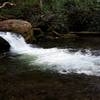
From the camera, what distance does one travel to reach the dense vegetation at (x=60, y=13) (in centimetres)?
2086

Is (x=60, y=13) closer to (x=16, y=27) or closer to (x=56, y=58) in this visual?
(x=16, y=27)

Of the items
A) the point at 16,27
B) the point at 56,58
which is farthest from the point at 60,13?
the point at 56,58

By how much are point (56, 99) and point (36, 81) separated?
168cm

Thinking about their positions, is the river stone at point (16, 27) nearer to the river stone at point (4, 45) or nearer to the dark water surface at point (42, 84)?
the river stone at point (4, 45)

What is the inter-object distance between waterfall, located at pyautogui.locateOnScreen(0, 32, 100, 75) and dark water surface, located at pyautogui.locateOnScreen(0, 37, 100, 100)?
1.84 feet

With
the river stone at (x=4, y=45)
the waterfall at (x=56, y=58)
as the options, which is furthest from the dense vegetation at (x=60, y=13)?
the river stone at (x=4, y=45)

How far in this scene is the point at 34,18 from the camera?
68.5ft

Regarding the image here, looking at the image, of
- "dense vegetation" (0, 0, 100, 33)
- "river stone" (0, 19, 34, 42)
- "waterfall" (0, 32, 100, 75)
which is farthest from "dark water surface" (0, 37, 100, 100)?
"dense vegetation" (0, 0, 100, 33)

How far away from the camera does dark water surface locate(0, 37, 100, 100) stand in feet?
25.3

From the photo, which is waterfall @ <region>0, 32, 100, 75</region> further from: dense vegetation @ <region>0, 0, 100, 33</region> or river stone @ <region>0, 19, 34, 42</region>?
dense vegetation @ <region>0, 0, 100, 33</region>

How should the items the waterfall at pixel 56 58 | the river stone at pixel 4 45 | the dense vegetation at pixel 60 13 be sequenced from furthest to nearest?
1. the dense vegetation at pixel 60 13
2. the river stone at pixel 4 45
3. the waterfall at pixel 56 58

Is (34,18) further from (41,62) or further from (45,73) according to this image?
(45,73)

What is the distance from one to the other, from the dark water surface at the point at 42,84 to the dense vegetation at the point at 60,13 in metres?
9.69

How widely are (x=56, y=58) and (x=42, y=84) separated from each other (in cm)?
377
